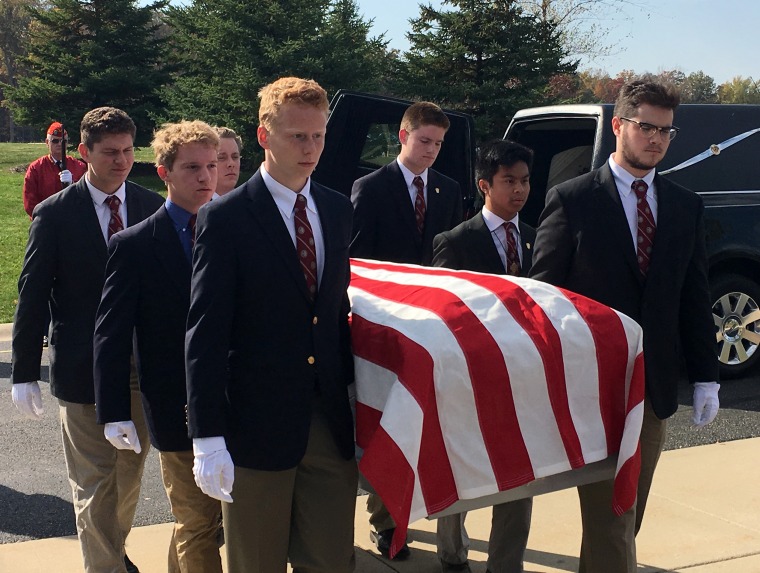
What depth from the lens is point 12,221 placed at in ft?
59.5

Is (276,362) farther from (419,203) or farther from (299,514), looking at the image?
(419,203)

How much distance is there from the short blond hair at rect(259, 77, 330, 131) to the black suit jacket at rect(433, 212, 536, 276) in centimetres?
129

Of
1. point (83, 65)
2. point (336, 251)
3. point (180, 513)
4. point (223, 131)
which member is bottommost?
point (180, 513)

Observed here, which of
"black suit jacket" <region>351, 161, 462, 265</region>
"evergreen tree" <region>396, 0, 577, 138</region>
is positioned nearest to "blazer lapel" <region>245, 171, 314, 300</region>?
"black suit jacket" <region>351, 161, 462, 265</region>

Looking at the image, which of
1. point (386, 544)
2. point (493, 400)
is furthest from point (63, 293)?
point (493, 400)

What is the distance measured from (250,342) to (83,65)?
25640 mm

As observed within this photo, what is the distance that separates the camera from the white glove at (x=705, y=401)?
3.46 metres

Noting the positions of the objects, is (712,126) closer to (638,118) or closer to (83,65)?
(638,118)

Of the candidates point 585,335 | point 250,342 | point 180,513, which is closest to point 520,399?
point 585,335

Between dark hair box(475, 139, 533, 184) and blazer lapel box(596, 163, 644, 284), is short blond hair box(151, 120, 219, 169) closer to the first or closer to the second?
dark hair box(475, 139, 533, 184)

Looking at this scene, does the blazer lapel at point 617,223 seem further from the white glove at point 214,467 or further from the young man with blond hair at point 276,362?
the white glove at point 214,467

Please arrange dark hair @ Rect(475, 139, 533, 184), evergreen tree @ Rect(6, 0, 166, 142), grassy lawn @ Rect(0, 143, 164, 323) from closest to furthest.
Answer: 1. dark hair @ Rect(475, 139, 533, 184)
2. grassy lawn @ Rect(0, 143, 164, 323)
3. evergreen tree @ Rect(6, 0, 166, 142)

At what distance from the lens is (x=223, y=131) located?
5.17m

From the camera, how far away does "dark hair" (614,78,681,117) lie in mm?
3279
